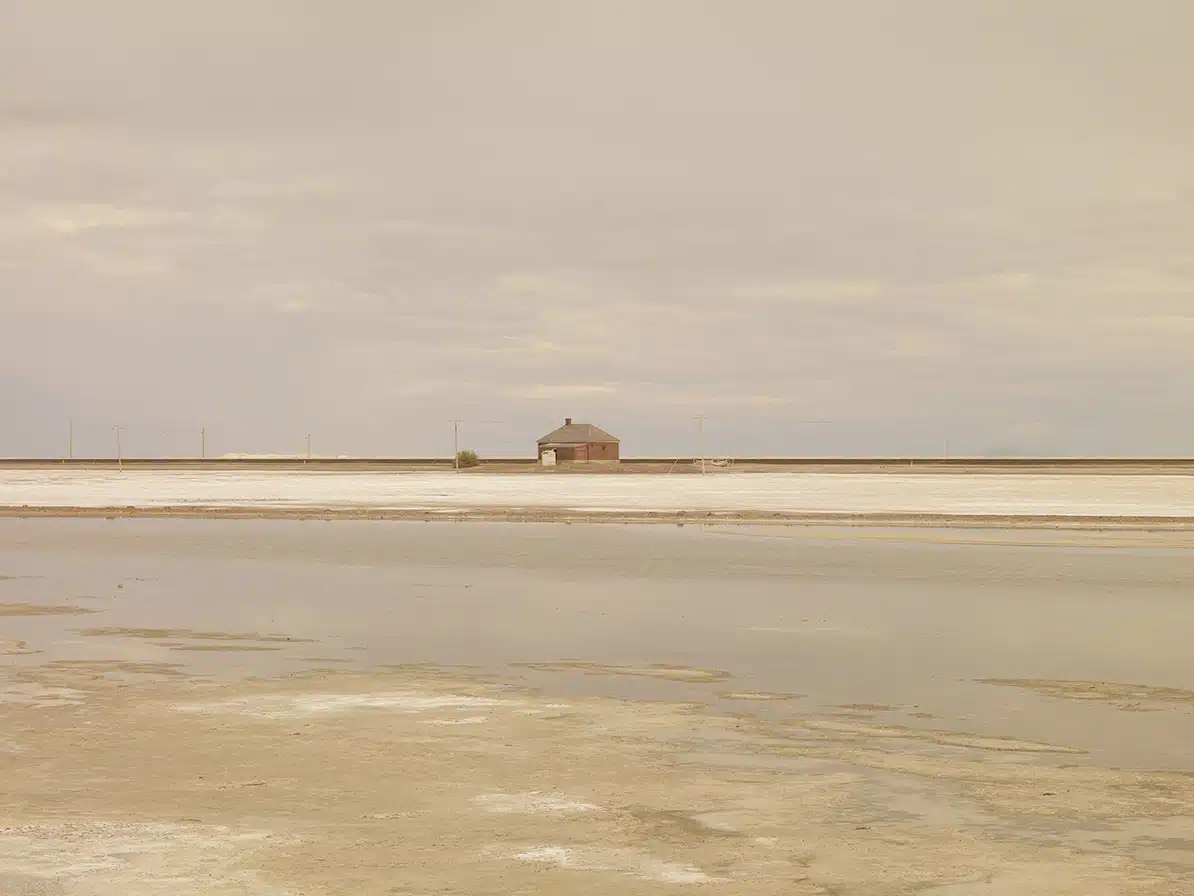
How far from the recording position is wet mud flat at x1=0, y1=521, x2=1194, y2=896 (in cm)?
952

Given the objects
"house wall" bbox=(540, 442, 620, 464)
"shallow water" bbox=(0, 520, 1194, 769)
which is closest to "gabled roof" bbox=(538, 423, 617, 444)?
"house wall" bbox=(540, 442, 620, 464)

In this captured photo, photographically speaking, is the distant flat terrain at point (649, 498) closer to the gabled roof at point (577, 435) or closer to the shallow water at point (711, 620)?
the shallow water at point (711, 620)

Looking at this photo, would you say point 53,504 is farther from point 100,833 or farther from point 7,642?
point 100,833

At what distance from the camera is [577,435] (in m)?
156

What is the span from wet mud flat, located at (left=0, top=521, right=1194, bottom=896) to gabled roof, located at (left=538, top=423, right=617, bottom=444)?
125 metres

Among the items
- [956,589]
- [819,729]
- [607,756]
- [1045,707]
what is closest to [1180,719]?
[1045,707]

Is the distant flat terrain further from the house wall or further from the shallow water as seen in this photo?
the house wall

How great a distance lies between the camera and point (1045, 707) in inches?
616

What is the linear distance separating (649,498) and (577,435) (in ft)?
263

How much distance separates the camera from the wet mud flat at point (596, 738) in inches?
375

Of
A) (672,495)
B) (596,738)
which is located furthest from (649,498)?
(596,738)

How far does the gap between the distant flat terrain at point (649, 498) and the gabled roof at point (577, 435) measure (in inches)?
1660

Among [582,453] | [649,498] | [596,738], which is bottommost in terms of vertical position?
[596,738]

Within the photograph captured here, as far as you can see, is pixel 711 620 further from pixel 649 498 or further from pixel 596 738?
pixel 649 498
